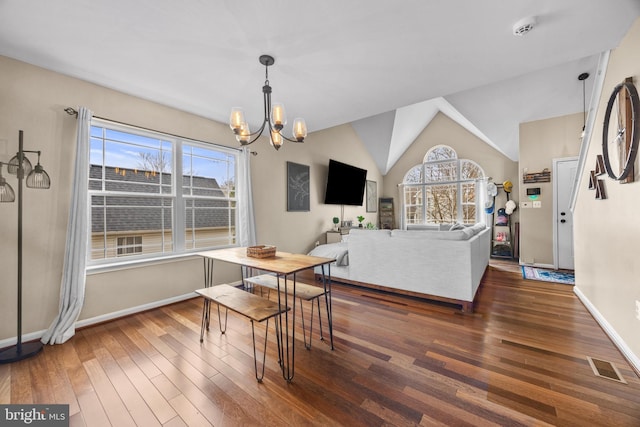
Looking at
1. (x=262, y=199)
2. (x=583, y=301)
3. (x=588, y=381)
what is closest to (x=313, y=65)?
(x=262, y=199)

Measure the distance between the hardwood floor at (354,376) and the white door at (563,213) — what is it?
2.43 metres

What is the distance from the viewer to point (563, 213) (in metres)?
4.47

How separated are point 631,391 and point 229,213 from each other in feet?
13.5

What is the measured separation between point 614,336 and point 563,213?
3208mm

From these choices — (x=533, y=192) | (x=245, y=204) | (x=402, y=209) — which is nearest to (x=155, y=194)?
(x=245, y=204)

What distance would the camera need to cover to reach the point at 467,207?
671 centimetres

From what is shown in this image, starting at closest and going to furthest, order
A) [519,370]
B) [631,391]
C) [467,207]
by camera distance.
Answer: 1. [631,391]
2. [519,370]
3. [467,207]

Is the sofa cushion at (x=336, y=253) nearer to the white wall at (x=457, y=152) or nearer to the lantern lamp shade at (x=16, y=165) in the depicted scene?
the lantern lamp shade at (x=16, y=165)

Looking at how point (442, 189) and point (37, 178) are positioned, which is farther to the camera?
point (442, 189)

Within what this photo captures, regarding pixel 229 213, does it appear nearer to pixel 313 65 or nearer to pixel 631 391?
pixel 313 65

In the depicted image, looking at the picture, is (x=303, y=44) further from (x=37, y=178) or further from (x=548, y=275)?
(x=548, y=275)

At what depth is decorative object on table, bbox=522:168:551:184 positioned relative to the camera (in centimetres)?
460

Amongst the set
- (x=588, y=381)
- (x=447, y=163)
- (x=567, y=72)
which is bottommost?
(x=588, y=381)

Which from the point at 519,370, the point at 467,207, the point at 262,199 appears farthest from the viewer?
the point at 467,207
